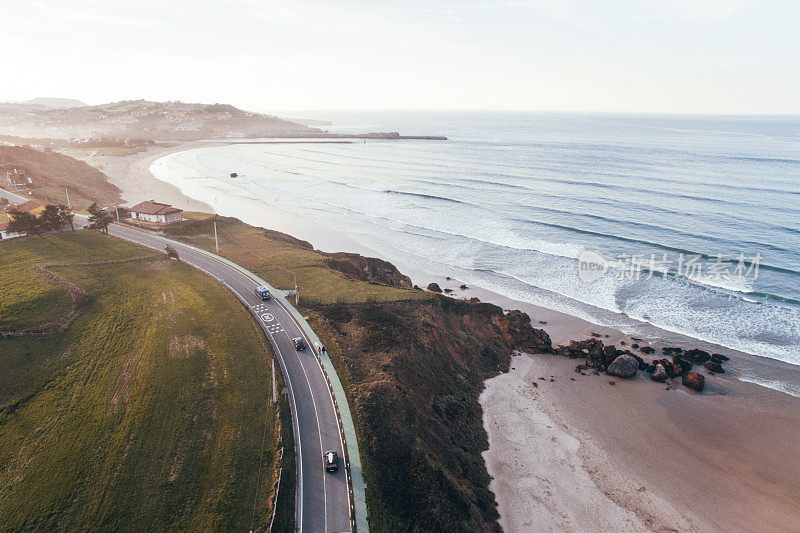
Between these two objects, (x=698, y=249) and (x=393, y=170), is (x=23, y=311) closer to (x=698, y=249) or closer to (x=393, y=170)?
(x=698, y=249)

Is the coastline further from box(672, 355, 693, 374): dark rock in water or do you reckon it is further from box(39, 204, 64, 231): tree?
box(39, 204, 64, 231): tree

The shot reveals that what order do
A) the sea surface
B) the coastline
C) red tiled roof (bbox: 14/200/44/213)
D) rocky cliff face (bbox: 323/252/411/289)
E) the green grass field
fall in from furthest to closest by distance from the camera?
1. red tiled roof (bbox: 14/200/44/213)
2. rocky cliff face (bbox: 323/252/411/289)
3. the sea surface
4. the green grass field
5. the coastline

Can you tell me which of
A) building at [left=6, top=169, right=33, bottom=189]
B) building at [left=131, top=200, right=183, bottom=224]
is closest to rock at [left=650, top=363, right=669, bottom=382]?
building at [left=131, top=200, right=183, bottom=224]

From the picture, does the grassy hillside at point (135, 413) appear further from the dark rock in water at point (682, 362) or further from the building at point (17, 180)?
the building at point (17, 180)

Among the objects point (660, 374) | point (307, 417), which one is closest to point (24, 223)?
point (307, 417)

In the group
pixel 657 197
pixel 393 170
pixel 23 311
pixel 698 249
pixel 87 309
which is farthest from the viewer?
pixel 393 170

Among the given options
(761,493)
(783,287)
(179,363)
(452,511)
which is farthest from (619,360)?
(179,363)
